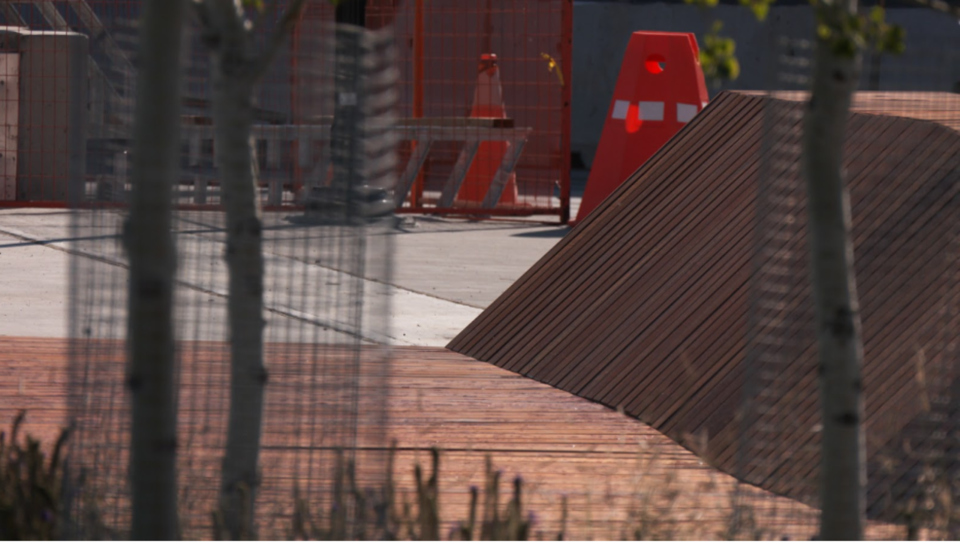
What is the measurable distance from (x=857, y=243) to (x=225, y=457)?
2.46 meters

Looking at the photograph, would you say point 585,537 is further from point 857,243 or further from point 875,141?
point 875,141

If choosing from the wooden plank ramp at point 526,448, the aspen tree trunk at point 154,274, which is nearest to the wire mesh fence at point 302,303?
the wooden plank ramp at point 526,448

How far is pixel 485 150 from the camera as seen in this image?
12.4m

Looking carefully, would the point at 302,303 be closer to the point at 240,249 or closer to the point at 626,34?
the point at 240,249

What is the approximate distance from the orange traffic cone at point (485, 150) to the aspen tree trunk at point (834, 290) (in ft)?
32.0

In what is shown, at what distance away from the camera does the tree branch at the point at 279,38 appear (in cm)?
256

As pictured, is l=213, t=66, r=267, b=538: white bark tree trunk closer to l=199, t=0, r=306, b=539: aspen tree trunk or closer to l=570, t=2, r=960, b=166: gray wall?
l=199, t=0, r=306, b=539: aspen tree trunk

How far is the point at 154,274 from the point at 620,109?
8908 millimetres

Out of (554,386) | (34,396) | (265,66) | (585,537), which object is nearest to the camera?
(265,66)

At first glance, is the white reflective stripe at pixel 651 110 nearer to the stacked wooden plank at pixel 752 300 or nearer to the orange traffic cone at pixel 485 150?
the orange traffic cone at pixel 485 150

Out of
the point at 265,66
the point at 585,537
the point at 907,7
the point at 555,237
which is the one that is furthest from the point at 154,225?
the point at 907,7

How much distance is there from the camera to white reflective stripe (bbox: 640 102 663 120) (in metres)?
10.9

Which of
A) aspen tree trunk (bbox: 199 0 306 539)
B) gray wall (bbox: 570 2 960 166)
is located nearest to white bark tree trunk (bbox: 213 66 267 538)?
aspen tree trunk (bbox: 199 0 306 539)

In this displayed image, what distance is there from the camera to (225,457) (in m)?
2.86
